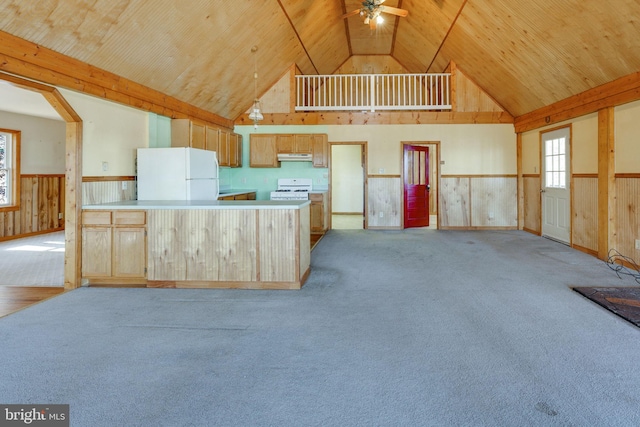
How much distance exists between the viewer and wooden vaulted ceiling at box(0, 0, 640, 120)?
3703 millimetres

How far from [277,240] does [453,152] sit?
225 inches

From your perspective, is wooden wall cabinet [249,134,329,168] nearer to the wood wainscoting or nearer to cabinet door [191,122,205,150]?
cabinet door [191,122,205,150]

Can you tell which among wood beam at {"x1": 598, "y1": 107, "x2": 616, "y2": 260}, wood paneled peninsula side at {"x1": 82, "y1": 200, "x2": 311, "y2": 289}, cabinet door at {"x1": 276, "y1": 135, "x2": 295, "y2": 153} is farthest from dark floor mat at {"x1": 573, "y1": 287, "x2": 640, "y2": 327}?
cabinet door at {"x1": 276, "y1": 135, "x2": 295, "y2": 153}

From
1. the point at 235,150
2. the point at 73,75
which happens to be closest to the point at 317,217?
the point at 235,150

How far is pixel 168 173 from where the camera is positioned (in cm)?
478

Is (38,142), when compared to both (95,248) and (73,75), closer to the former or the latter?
(73,75)

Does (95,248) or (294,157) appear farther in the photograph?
(294,157)

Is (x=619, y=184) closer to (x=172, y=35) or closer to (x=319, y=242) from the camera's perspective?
(x=319, y=242)

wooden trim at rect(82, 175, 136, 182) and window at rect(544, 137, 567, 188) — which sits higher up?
window at rect(544, 137, 567, 188)

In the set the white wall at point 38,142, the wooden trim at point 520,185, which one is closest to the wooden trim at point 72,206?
the white wall at point 38,142

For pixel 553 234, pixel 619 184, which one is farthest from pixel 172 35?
pixel 553 234

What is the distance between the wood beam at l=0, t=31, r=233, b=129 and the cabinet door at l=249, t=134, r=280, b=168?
2599mm

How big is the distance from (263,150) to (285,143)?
19.2 inches

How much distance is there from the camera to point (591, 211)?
18.4 ft
